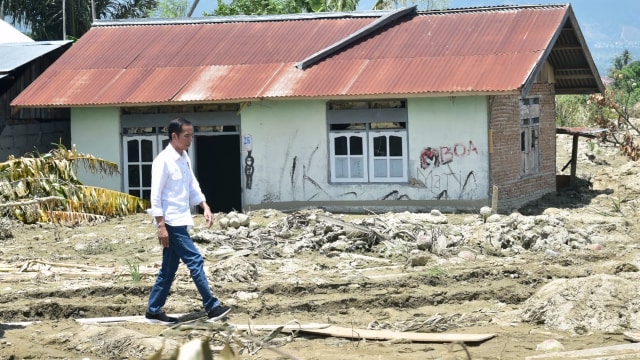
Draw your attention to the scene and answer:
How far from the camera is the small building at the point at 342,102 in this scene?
21.8 m

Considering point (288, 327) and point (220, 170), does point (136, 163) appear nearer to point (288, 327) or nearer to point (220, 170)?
point (220, 170)

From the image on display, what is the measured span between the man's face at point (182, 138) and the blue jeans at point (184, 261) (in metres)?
0.74

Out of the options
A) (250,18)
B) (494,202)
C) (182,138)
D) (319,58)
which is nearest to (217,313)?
(182,138)

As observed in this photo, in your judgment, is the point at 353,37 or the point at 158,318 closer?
the point at 158,318

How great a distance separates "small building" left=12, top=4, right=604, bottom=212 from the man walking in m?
11.3

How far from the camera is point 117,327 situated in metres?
10.0

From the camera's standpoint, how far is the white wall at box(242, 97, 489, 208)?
21672mm

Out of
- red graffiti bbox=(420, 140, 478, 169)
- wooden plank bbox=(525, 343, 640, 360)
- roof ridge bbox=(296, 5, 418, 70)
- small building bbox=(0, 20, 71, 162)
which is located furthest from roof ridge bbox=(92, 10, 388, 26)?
wooden plank bbox=(525, 343, 640, 360)

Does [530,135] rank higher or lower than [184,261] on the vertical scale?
higher

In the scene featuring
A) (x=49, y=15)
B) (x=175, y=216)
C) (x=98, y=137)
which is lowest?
(x=175, y=216)

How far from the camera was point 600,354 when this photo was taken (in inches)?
339

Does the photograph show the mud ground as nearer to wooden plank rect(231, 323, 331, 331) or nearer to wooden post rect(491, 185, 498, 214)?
wooden plank rect(231, 323, 331, 331)

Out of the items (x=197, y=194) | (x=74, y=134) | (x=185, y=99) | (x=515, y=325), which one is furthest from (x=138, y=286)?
(x=74, y=134)

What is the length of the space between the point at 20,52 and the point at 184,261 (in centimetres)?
1801
